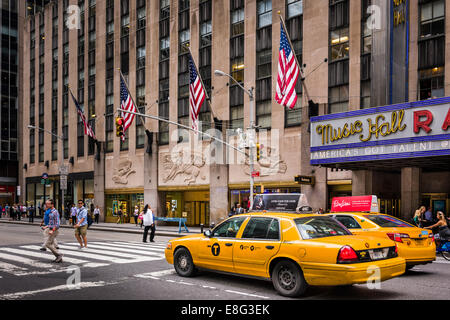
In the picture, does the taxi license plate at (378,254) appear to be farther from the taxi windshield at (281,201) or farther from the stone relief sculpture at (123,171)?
the stone relief sculpture at (123,171)

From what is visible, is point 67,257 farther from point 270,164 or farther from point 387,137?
point 270,164

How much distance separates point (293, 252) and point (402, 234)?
12.4 ft

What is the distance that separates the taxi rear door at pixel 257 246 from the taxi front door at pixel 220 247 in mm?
187

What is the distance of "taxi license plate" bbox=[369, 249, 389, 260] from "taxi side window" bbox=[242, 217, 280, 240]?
1682mm

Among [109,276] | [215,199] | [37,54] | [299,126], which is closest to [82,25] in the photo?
[37,54]

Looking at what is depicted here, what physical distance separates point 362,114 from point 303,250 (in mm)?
14164

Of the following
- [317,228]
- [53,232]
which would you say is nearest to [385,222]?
[317,228]

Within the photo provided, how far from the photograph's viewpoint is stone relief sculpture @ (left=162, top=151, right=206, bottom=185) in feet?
110

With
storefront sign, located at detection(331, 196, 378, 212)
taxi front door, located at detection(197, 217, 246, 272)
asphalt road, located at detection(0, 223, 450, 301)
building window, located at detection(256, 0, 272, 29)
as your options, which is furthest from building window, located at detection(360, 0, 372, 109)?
taxi front door, located at detection(197, 217, 246, 272)

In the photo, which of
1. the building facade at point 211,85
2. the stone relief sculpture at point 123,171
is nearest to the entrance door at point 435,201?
the building facade at point 211,85

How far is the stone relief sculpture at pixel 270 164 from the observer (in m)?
28.3

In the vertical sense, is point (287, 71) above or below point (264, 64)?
below

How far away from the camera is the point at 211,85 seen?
33.2m
